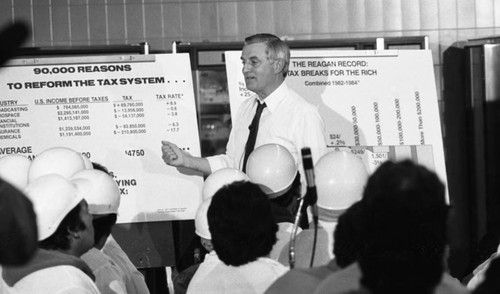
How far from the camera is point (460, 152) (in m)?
8.15

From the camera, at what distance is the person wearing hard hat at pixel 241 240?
11.1 ft

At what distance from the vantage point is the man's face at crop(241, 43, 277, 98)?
5.68m

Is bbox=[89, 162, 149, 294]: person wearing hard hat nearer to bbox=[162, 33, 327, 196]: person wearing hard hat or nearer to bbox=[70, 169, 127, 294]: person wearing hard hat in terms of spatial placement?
bbox=[70, 169, 127, 294]: person wearing hard hat

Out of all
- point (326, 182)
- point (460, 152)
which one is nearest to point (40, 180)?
point (326, 182)

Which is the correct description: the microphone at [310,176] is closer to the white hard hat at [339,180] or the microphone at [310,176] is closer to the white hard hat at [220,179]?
the white hard hat at [339,180]

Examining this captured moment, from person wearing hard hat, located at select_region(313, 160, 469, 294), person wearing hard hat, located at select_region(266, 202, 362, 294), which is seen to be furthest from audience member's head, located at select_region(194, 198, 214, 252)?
person wearing hard hat, located at select_region(313, 160, 469, 294)

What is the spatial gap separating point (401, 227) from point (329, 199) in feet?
5.38

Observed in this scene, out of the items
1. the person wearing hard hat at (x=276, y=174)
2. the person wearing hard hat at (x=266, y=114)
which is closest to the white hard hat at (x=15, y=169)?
the person wearing hard hat at (x=276, y=174)

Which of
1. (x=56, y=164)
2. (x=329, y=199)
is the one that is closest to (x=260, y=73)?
(x=56, y=164)

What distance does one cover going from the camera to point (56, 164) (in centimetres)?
425

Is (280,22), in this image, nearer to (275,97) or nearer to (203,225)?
(275,97)

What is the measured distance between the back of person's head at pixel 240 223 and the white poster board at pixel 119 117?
9.62ft

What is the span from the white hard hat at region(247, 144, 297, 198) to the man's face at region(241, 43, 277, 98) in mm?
983

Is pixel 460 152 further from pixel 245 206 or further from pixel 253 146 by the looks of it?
pixel 245 206
